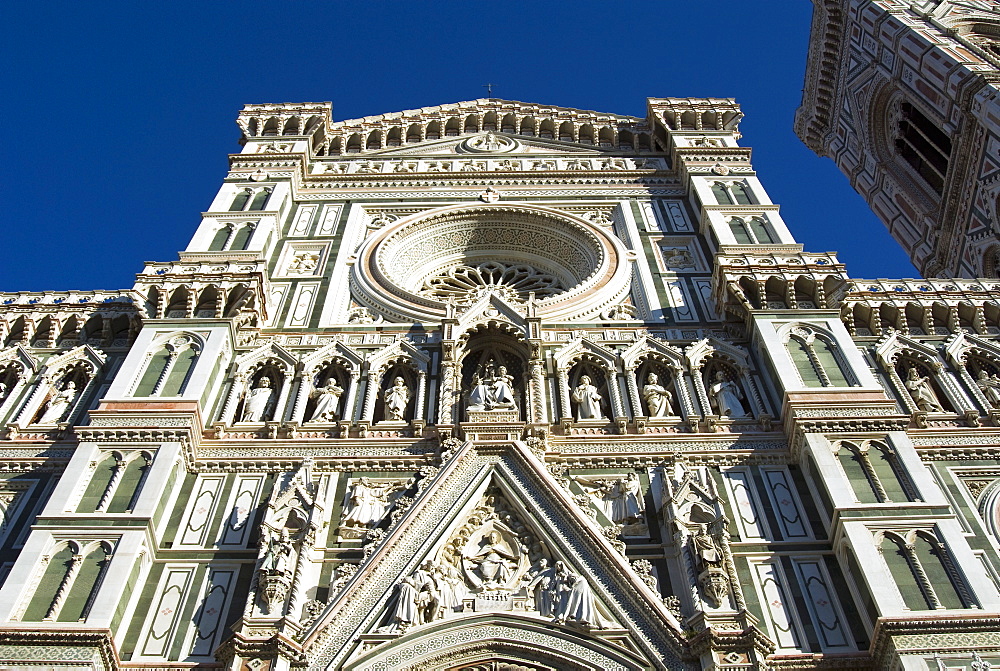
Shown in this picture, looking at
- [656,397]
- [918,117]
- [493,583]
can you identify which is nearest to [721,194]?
[656,397]

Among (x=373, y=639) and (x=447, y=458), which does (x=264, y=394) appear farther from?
(x=373, y=639)

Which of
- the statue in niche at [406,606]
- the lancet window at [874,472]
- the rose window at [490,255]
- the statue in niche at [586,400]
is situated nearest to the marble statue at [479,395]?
the statue in niche at [586,400]

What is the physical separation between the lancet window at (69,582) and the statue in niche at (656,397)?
596cm

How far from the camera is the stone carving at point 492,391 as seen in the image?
12047 mm

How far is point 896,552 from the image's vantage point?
9742 mm

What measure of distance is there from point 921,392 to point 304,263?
8804mm

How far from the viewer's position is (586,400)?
497 inches

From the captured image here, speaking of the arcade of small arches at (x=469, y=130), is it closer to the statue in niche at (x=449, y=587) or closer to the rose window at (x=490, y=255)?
the rose window at (x=490, y=255)

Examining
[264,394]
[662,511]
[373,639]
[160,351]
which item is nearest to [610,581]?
[662,511]

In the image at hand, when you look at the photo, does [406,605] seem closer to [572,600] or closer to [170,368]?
[572,600]

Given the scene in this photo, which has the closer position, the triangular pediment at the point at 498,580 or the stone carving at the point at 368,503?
the triangular pediment at the point at 498,580

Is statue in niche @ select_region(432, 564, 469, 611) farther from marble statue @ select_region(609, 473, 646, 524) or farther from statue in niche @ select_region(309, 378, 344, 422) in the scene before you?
statue in niche @ select_region(309, 378, 344, 422)

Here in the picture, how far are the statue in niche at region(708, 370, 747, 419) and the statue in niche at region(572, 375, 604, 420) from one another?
1.33 metres

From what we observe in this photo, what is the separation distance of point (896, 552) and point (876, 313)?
538 centimetres
